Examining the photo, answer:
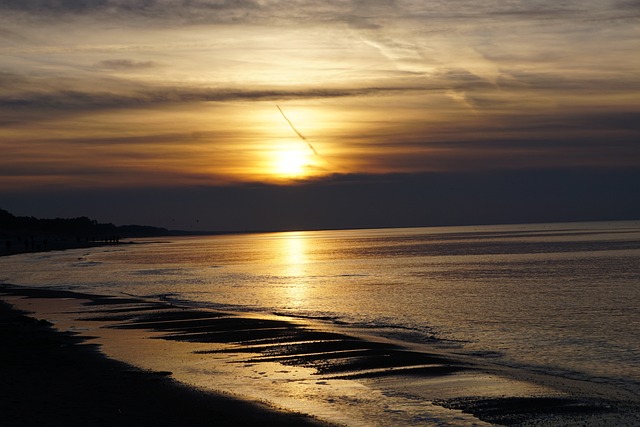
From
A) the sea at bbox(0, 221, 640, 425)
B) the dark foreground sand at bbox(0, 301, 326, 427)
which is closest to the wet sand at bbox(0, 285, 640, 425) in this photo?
the dark foreground sand at bbox(0, 301, 326, 427)

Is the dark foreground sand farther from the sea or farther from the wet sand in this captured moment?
the sea

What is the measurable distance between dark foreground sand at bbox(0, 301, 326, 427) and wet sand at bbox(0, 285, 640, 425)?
21mm

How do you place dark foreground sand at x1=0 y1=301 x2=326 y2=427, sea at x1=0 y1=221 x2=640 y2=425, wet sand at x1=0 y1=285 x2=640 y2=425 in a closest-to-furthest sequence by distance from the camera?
dark foreground sand at x1=0 y1=301 x2=326 y2=427 → wet sand at x1=0 y1=285 x2=640 y2=425 → sea at x1=0 y1=221 x2=640 y2=425

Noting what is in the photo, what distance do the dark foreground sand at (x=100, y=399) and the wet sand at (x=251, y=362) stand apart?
2cm

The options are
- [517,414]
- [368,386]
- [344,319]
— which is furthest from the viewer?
[344,319]

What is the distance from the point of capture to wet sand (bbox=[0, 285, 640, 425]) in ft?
46.9

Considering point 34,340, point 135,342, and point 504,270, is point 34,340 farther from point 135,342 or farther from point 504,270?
point 504,270

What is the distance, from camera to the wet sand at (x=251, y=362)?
46.9 ft

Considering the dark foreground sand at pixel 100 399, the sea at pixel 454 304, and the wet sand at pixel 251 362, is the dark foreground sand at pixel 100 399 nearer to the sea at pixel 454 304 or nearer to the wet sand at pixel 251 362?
the wet sand at pixel 251 362

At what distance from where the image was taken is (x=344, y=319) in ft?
109

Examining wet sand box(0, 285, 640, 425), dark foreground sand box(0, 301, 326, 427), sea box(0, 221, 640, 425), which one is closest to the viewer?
dark foreground sand box(0, 301, 326, 427)

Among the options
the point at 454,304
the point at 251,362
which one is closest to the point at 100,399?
the point at 251,362

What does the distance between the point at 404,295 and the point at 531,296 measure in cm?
736

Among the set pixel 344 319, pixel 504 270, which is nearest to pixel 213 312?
pixel 344 319
